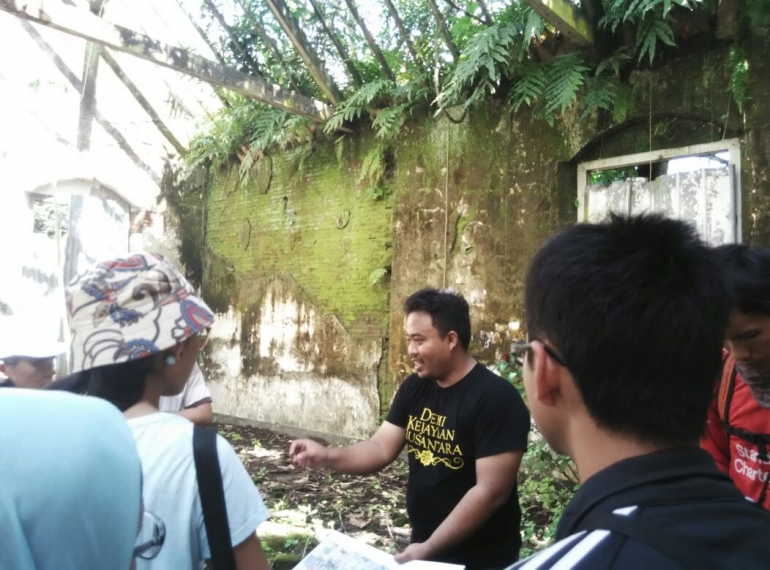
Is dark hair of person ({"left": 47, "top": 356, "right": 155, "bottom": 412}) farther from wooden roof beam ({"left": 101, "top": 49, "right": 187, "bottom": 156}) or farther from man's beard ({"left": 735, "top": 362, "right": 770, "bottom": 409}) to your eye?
wooden roof beam ({"left": 101, "top": 49, "right": 187, "bottom": 156})

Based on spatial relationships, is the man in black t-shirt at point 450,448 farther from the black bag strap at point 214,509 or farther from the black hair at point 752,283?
the black bag strap at point 214,509

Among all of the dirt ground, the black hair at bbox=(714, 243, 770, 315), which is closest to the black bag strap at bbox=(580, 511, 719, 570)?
the black hair at bbox=(714, 243, 770, 315)

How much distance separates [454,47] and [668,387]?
17.4 ft

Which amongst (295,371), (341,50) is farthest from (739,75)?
(295,371)

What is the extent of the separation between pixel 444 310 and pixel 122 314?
1557mm

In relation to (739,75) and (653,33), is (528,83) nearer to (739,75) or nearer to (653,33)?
(653,33)

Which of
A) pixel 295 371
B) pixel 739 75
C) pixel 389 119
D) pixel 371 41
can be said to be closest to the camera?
pixel 739 75

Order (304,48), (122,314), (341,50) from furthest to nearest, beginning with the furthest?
1. (341,50)
2. (304,48)
3. (122,314)

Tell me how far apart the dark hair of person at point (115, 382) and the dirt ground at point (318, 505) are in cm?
276

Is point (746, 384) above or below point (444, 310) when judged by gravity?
below

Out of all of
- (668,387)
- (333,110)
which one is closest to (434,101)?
(333,110)

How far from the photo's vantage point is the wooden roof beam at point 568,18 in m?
4.38

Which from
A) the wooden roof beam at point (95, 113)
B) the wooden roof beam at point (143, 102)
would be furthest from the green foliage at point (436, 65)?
the wooden roof beam at point (95, 113)

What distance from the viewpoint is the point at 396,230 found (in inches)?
261
